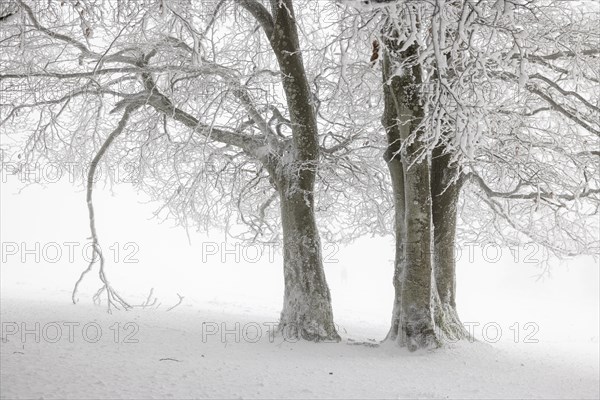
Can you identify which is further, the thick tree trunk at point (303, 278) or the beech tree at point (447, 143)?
the thick tree trunk at point (303, 278)

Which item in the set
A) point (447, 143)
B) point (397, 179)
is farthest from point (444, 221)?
point (447, 143)

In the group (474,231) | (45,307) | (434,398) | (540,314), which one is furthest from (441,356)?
(540,314)

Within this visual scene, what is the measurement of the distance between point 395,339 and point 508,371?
1.59 m

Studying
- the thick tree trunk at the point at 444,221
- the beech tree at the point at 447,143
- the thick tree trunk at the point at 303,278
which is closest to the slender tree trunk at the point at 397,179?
the beech tree at the point at 447,143

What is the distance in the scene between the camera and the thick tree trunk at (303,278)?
287 inches

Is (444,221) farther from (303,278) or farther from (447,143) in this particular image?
(303,278)

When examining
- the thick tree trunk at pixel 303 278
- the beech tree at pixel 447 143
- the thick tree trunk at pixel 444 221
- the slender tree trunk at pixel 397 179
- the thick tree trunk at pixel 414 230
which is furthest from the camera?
the thick tree trunk at pixel 444 221

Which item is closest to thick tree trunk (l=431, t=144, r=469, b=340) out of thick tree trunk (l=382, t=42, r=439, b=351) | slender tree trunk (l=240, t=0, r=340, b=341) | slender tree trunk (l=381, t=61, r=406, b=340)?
slender tree trunk (l=381, t=61, r=406, b=340)

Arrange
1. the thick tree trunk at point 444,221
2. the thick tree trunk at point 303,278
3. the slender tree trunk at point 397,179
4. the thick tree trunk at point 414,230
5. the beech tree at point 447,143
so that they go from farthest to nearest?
the thick tree trunk at point 444,221 < the slender tree trunk at point 397,179 < the thick tree trunk at point 303,278 < the thick tree trunk at point 414,230 < the beech tree at point 447,143

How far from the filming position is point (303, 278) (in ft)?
24.6

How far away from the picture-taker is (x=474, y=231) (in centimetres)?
1105

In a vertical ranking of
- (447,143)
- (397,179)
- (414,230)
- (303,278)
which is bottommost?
(303,278)

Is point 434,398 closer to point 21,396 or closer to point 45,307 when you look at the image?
point 21,396

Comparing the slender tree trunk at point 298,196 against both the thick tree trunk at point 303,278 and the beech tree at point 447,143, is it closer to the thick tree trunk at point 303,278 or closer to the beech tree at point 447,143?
the thick tree trunk at point 303,278
